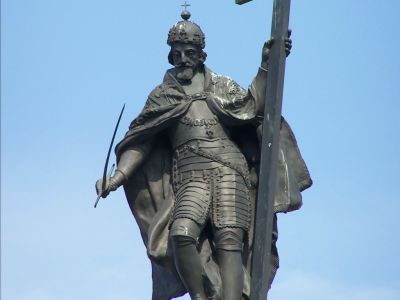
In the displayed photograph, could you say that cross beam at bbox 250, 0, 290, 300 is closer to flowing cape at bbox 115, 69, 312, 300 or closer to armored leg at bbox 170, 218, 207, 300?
flowing cape at bbox 115, 69, 312, 300

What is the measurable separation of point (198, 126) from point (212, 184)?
0.63 m

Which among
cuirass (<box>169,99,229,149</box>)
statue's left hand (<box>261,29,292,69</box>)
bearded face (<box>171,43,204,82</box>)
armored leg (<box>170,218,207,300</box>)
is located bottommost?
armored leg (<box>170,218,207,300</box>)

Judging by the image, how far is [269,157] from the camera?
1798 centimetres

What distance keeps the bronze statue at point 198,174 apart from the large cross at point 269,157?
0.14 meters

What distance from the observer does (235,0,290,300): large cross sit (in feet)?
58.2

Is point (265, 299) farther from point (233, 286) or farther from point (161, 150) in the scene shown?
point (161, 150)

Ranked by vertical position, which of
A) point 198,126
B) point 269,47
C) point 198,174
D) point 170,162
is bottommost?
point 198,174

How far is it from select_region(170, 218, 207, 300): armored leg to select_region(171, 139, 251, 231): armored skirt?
130mm

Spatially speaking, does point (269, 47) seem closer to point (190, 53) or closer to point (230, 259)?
point (190, 53)

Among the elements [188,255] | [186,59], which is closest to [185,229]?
[188,255]

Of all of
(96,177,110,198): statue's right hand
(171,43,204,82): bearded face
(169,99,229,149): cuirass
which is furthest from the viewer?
(171,43,204,82): bearded face

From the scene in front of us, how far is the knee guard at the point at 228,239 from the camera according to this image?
18014 mm

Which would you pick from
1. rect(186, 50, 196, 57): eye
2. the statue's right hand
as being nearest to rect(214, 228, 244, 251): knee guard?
the statue's right hand

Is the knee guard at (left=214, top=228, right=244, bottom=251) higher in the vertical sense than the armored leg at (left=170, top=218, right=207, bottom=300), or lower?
higher
